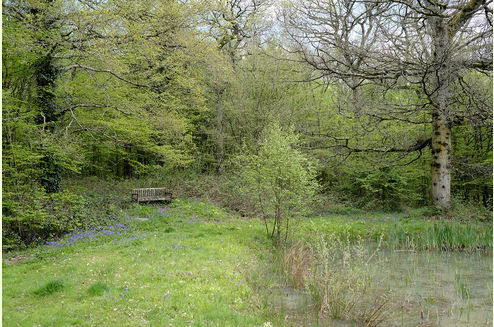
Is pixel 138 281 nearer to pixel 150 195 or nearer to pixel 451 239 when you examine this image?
pixel 451 239

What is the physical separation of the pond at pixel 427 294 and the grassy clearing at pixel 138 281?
2.62 ft

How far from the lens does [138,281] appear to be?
21.2 feet

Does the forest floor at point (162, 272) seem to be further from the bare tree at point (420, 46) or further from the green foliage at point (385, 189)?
the green foliage at point (385, 189)

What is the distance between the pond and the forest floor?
16.8 inches

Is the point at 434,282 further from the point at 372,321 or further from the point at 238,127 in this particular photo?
the point at 238,127

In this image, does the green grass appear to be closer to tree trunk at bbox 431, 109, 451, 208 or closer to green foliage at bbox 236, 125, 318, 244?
green foliage at bbox 236, 125, 318, 244

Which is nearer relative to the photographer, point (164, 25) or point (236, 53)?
point (164, 25)

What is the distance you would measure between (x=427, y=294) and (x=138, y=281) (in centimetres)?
537

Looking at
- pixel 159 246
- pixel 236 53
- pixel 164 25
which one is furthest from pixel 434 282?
pixel 236 53

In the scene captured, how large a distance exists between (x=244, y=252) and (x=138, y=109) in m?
7.00

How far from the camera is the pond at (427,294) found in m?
5.49

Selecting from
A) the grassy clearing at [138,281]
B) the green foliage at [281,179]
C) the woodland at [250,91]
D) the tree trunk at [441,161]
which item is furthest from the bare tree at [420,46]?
the grassy clearing at [138,281]

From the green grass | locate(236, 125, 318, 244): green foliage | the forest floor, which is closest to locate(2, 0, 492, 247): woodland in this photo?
locate(236, 125, 318, 244): green foliage

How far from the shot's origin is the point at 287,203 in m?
9.72
